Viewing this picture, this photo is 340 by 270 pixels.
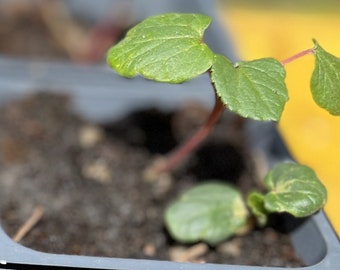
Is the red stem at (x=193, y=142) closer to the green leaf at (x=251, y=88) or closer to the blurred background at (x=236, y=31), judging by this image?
the green leaf at (x=251, y=88)

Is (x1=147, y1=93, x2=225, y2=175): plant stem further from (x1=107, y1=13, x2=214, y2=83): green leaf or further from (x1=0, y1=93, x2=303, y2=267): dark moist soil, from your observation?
(x1=107, y1=13, x2=214, y2=83): green leaf

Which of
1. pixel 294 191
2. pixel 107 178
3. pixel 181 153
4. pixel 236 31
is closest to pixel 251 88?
pixel 294 191

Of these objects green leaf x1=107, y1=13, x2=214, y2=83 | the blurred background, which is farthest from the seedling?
the blurred background

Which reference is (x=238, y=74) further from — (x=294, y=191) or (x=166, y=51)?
(x=294, y=191)

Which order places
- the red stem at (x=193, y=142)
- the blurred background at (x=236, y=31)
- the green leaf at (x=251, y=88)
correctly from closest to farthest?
the green leaf at (x=251, y=88) < the red stem at (x=193, y=142) < the blurred background at (x=236, y=31)

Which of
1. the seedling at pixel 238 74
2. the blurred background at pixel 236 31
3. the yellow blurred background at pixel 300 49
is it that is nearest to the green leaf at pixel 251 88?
the seedling at pixel 238 74
